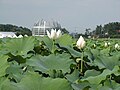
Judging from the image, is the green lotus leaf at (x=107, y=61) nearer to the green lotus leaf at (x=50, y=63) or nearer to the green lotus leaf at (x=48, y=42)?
the green lotus leaf at (x=50, y=63)

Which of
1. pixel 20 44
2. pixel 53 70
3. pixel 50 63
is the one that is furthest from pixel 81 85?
pixel 20 44

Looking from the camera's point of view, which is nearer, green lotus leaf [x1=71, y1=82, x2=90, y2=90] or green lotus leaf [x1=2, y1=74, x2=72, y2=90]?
green lotus leaf [x1=2, y1=74, x2=72, y2=90]

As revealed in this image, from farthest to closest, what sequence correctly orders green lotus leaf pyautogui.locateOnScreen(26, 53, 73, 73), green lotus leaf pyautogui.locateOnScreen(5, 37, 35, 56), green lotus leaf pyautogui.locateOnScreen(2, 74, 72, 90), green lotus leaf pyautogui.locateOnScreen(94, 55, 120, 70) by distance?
green lotus leaf pyautogui.locateOnScreen(5, 37, 35, 56)
green lotus leaf pyautogui.locateOnScreen(94, 55, 120, 70)
green lotus leaf pyautogui.locateOnScreen(26, 53, 73, 73)
green lotus leaf pyautogui.locateOnScreen(2, 74, 72, 90)

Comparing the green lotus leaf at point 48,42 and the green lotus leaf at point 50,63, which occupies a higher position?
the green lotus leaf at point 48,42

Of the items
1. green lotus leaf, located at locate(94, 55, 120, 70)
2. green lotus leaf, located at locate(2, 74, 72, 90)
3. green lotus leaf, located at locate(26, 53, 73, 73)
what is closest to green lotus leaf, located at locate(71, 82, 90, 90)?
green lotus leaf, located at locate(2, 74, 72, 90)

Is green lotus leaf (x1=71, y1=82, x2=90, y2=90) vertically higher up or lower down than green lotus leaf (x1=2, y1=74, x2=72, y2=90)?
lower down

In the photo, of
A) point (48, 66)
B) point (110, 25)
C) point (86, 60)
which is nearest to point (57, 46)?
point (86, 60)

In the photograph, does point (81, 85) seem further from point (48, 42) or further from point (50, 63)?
A: point (48, 42)

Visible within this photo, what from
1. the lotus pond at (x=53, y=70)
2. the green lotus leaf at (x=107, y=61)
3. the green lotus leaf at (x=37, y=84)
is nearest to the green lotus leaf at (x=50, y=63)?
the lotus pond at (x=53, y=70)

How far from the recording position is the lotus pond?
0.78m

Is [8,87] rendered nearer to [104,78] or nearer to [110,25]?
[104,78]

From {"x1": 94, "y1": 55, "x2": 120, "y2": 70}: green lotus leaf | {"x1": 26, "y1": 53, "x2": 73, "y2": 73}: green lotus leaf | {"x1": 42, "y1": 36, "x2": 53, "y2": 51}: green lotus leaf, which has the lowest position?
{"x1": 94, "y1": 55, "x2": 120, "y2": 70}: green lotus leaf

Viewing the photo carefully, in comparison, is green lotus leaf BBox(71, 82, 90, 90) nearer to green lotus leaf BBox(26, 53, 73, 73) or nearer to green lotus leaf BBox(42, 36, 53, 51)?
green lotus leaf BBox(26, 53, 73, 73)

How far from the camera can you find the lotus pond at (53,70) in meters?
0.78
